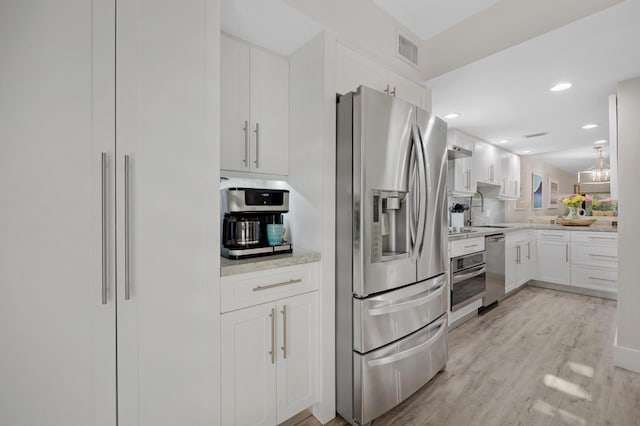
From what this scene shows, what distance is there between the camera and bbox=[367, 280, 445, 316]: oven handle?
157 centimetres

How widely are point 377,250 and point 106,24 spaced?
155cm

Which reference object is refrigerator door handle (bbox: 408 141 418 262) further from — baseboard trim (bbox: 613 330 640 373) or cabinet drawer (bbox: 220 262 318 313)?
baseboard trim (bbox: 613 330 640 373)

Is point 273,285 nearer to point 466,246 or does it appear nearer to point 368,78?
point 368,78

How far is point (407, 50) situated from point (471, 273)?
2.35 meters

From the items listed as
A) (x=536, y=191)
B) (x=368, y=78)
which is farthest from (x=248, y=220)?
(x=536, y=191)

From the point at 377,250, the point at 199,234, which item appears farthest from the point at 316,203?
the point at 199,234

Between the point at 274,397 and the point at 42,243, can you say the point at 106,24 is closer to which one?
the point at 42,243

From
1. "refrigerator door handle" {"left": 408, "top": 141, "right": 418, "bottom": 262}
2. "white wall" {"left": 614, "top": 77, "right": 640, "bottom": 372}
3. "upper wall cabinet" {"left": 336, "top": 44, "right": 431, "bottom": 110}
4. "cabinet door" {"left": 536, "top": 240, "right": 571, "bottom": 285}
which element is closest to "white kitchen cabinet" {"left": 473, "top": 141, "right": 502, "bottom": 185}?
"cabinet door" {"left": 536, "top": 240, "right": 571, "bottom": 285}

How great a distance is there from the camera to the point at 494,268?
346 cm

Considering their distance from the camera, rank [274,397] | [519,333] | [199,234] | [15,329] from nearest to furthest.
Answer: [15,329], [199,234], [274,397], [519,333]

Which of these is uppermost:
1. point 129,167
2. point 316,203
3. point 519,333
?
point 129,167

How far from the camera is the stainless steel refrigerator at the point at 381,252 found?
5.02ft

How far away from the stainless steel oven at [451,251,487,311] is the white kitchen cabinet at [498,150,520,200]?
Answer: 6.93 ft

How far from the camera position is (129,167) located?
3.34 ft
